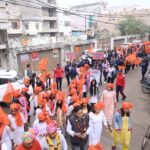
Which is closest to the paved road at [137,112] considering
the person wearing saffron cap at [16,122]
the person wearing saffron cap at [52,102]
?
the person wearing saffron cap at [52,102]

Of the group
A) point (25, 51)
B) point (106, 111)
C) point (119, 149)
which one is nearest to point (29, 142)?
point (119, 149)

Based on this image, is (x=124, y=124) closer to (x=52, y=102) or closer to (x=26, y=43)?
(x=52, y=102)

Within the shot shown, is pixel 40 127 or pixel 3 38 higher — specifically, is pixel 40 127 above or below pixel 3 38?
below

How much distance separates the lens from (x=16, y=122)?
625 centimetres

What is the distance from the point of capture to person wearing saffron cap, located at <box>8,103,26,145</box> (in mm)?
6134

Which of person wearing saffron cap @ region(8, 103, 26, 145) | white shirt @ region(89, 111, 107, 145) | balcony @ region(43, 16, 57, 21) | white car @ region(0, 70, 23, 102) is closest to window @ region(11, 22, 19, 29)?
balcony @ region(43, 16, 57, 21)

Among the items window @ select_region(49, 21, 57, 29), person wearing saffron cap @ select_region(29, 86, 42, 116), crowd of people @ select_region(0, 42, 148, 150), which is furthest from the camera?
window @ select_region(49, 21, 57, 29)

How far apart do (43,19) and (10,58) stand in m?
27.6

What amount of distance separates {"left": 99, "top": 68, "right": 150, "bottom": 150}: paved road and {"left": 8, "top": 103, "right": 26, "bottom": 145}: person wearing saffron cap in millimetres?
2351

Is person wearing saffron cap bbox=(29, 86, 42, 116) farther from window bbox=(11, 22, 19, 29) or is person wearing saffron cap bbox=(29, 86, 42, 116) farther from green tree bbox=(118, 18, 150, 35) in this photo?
green tree bbox=(118, 18, 150, 35)

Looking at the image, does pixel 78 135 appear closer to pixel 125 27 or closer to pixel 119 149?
pixel 119 149

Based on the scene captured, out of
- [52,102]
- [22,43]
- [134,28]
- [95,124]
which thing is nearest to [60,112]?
[52,102]

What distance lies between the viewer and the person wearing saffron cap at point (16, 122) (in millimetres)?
6134

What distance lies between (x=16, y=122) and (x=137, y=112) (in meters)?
5.53
